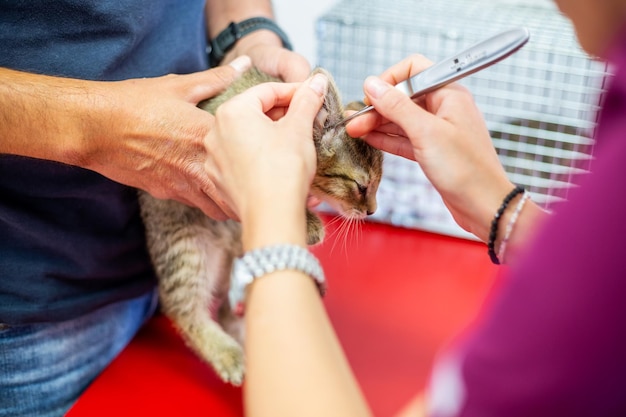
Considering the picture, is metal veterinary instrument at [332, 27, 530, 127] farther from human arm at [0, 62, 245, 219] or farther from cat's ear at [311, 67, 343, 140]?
human arm at [0, 62, 245, 219]

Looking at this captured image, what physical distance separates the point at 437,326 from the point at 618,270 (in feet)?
2.76

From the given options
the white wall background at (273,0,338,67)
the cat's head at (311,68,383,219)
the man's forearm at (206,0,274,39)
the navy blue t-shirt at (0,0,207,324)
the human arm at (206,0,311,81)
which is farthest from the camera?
the white wall background at (273,0,338,67)

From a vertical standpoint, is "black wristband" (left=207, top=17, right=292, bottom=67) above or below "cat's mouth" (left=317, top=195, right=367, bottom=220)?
above

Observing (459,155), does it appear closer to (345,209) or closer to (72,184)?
(345,209)

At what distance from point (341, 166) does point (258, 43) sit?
0.30m

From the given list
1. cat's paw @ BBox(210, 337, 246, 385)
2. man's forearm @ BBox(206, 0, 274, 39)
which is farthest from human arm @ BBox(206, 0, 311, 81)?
cat's paw @ BBox(210, 337, 246, 385)

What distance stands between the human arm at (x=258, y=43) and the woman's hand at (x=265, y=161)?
0.79ft

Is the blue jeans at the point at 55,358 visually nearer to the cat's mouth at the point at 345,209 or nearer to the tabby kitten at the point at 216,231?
the tabby kitten at the point at 216,231

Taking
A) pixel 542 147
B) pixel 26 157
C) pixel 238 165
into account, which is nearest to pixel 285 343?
pixel 238 165

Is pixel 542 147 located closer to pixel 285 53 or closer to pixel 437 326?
pixel 437 326

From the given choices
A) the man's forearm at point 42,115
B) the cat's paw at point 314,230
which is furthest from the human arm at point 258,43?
the man's forearm at point 42,115

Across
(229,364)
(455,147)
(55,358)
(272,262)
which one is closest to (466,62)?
(455,147)

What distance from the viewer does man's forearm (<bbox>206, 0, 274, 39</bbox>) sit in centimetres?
122

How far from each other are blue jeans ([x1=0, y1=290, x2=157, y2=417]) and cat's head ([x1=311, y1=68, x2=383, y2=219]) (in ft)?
1.35
